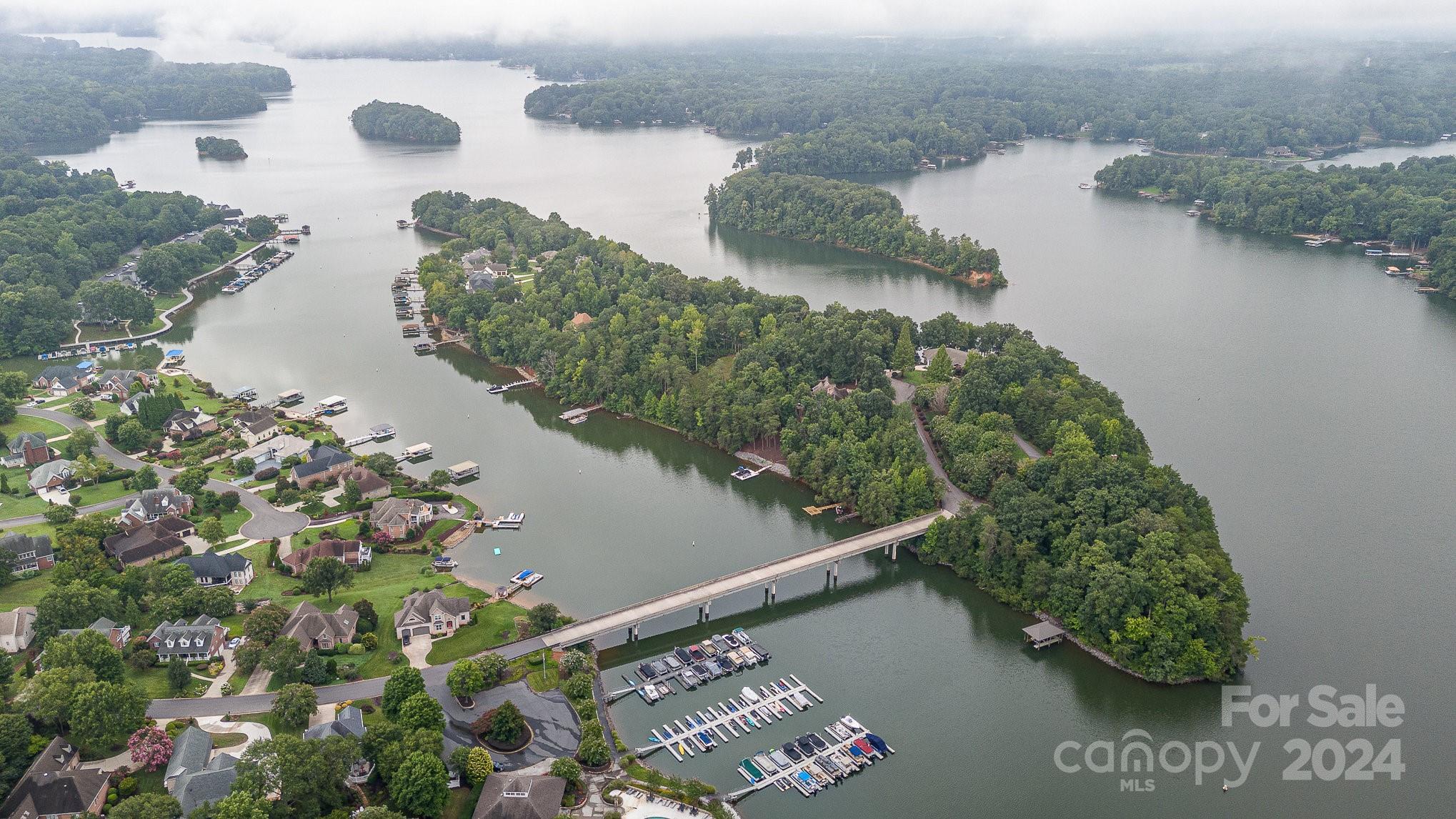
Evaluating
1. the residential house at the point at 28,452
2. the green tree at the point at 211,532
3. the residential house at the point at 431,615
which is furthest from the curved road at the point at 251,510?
the residential house at the point at 431,615

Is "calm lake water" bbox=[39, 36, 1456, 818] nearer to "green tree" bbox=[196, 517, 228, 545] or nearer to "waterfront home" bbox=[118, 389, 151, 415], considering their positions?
"waterfront home" bbox=[118, 389, 151, 415]

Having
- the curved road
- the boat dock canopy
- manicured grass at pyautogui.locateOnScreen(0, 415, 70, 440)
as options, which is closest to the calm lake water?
the boat dock canopy

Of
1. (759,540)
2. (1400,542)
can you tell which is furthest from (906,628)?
(1400,542)

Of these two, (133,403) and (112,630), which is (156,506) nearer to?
(112,630)

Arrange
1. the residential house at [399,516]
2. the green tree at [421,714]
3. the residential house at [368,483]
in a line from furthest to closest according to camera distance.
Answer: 1. the residential house at [368,483]
2. the residential house at [399,516]
3. the green tree at [421,714]

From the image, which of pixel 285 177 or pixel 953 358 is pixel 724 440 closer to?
pixel 953 358

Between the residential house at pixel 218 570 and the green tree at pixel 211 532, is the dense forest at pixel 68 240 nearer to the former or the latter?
the green tree at pixel 211 532
